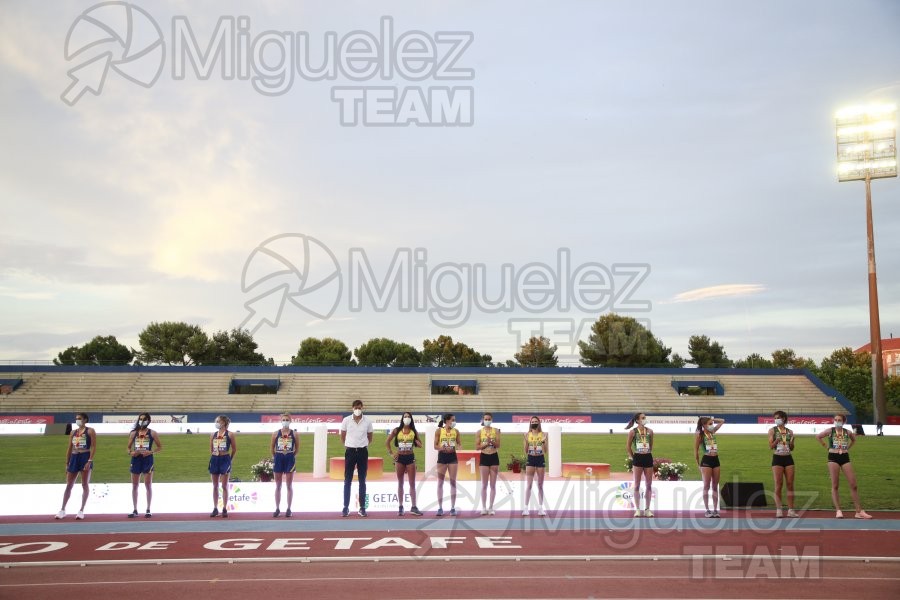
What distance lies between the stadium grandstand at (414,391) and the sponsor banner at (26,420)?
1430mm

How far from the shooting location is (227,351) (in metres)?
98.9

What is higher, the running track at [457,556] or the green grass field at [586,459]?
the running track at [457,556]

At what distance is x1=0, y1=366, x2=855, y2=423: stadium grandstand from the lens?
5338 cm

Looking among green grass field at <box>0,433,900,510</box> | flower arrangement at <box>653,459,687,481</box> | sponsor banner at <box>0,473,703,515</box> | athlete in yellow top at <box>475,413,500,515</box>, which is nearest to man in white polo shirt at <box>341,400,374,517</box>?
sponsor banner at <box>0,473,703,515</box>

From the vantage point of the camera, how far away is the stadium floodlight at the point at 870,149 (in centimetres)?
4344

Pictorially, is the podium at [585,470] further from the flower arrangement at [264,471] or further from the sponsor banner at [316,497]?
the flower arrangement at [264,471]

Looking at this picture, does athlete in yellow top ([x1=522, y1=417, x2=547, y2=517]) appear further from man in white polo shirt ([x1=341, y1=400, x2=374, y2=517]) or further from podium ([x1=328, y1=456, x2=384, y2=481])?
podium ([x1=328, y1=456, x2=384, y2=481])

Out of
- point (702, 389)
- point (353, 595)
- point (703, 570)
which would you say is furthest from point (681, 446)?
point (702, 389)

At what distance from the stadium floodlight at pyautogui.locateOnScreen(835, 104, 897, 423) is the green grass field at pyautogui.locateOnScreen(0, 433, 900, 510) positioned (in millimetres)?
7505

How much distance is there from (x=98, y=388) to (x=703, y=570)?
5577cm

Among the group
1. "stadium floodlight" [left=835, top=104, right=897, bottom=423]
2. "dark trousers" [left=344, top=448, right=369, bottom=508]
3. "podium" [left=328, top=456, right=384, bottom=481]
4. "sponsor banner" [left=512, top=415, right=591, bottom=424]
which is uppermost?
"stadium floodlight" [left=835, top=104, right=897, bottom=423]

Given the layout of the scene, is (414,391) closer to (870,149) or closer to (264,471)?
(870,149)

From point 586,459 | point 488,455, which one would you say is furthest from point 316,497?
point 586,459

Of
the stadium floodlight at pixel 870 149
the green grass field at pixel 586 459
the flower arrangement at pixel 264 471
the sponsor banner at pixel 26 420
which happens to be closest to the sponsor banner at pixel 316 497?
the flower arrangement at pixel 264 471
